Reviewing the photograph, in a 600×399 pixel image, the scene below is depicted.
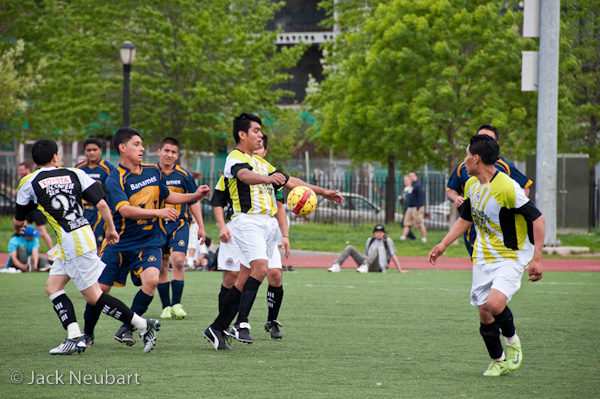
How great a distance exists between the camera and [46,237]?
1861cm

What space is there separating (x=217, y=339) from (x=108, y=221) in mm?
1556

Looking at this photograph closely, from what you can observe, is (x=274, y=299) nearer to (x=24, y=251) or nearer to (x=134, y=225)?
(x=134, y=225)

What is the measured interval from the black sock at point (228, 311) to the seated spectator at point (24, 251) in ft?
34.9

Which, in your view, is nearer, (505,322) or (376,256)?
(505,322)

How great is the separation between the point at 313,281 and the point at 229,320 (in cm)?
797

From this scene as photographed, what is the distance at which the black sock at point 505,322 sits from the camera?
22.6ft

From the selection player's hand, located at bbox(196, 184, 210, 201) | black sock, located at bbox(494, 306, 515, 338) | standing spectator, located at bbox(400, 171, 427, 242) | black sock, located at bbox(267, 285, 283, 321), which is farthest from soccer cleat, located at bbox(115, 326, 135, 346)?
standing spectator, located at bbox(400, 171, 427, 242)

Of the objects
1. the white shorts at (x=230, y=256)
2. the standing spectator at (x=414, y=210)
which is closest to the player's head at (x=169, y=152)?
the white shorts at (x=230, y=256)

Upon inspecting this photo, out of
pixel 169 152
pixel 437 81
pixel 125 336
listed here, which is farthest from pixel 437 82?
pixel 125 336

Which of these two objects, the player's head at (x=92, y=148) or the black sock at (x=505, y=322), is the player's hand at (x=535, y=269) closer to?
the black sock at (x=505, y=322)

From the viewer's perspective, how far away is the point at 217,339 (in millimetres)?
8047

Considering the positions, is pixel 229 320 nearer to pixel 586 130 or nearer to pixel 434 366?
pixel 434 366

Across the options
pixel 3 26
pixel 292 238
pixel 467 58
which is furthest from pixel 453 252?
pixel 3 26

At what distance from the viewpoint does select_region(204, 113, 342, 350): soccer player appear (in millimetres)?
8117
